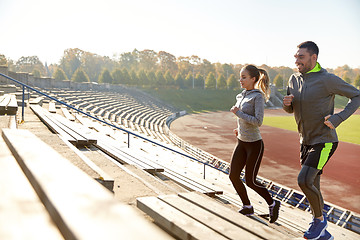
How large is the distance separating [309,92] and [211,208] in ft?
5.57

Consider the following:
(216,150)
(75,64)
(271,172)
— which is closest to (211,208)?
(271,172)

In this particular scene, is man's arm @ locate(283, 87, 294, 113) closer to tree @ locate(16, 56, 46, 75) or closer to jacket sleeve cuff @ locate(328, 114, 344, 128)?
jacket sleeve cuff @ locate(328, 114, 344, 128)

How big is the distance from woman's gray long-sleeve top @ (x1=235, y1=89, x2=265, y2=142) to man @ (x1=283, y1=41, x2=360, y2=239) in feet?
1.34

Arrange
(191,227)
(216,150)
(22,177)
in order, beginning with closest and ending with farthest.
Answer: (22,177) < (191,227) < (216,150)

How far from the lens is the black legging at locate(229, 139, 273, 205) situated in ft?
12.5

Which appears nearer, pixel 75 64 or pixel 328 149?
pixel 328 149

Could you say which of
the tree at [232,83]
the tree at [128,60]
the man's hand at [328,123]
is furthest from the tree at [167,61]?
the man's hand at [328,123]

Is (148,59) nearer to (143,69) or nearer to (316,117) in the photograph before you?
(143,69)

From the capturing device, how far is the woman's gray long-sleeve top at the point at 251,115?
3.69m

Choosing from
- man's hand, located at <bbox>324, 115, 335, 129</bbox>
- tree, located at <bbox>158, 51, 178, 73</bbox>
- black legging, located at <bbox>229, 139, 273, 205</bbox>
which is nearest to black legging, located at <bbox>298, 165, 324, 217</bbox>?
man's hand, located at <bbox>324, 115, 335, 129</bbox>

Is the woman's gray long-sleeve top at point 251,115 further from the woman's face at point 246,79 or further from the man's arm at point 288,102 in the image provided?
the man's arm at point 288,102

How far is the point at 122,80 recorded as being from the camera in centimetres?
7662

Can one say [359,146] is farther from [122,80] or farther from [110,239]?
[122,80]

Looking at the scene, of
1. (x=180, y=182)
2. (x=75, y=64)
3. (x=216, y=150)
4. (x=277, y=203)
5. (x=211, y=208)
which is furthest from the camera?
(x=75, y=64)
